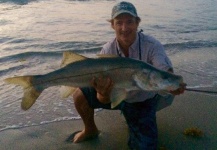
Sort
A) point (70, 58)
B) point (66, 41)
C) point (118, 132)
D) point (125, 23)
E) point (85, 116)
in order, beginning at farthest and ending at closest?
point (66, 41) → point (118, 132) → point (85, 116) → point (125, 23) → point (70, 58)

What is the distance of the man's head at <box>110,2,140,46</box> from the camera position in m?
4.37

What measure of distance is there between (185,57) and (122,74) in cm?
702

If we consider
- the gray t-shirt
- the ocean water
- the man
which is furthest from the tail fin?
the ocean water

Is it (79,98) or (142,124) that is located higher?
(79,98)

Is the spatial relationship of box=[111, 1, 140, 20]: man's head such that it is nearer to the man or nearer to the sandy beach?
the man

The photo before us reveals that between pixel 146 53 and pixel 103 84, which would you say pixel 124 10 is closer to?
pixel 146 53

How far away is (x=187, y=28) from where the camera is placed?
609 inches

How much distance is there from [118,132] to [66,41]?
782 centimetres

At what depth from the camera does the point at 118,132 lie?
505 centimetres

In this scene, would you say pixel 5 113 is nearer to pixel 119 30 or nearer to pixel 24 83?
pixel 24 83

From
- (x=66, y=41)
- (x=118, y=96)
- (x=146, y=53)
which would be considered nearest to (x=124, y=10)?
(x=146, y=53)

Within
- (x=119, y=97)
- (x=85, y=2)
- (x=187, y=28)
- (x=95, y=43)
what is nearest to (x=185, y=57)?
(x=95, y=43)

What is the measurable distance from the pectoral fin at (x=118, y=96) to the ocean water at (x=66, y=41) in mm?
1933

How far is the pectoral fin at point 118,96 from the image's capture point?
386 centimetres
